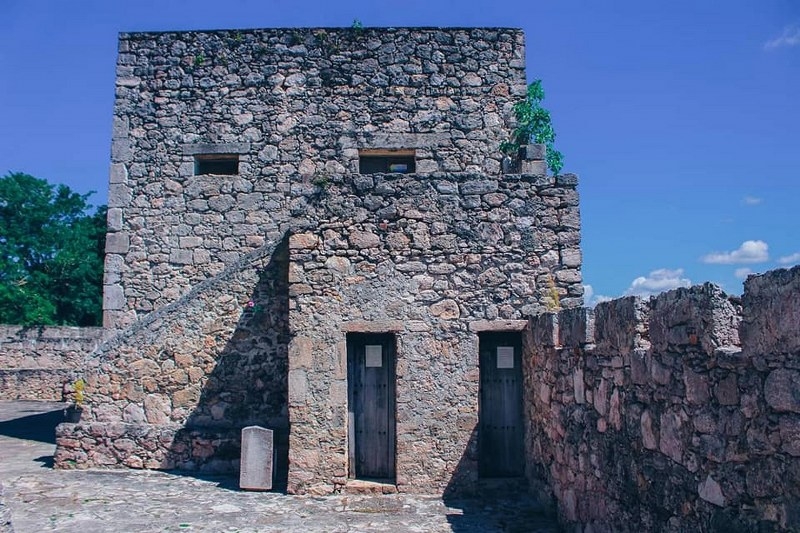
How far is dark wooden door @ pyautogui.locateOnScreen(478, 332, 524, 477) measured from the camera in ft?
25.6

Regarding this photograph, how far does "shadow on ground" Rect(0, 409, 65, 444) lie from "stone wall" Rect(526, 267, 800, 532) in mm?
9451

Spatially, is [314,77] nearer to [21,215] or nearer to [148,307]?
[148,307]

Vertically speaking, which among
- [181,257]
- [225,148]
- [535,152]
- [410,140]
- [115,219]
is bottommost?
[181,257]

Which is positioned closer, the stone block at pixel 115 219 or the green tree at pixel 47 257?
the stone block at pixel 115 219

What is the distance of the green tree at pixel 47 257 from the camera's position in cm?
1897

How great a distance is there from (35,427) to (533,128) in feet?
35.0

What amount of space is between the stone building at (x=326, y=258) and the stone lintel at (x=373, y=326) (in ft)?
0.08

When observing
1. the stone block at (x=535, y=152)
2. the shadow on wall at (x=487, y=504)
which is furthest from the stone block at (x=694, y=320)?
the stone block at (x=535, y=152)

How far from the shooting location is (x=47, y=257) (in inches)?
778

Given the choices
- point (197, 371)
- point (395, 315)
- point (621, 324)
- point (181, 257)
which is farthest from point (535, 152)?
point (181, 257)

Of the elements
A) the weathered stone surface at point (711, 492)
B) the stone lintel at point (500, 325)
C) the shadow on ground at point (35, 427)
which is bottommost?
the shadow on ground at point (35, 427)

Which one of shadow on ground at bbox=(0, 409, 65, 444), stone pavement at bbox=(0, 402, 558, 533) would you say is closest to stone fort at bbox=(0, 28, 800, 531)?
stone pavement at bbox=(0, 402, 558, 533)

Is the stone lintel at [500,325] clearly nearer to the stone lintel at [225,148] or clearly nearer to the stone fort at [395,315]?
the stone fort at [395,315]

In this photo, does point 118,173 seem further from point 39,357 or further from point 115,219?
point 39,357
